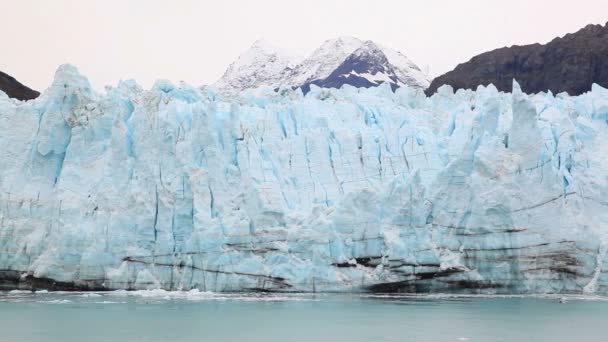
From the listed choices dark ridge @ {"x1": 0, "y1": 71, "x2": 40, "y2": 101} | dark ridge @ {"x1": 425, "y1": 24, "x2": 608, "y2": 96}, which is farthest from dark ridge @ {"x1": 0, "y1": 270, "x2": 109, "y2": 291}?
dark ridge @ {"x1": 425, "y1": 24, "x2": 608, "y2": 96}

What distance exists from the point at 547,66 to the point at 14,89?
1124 inches

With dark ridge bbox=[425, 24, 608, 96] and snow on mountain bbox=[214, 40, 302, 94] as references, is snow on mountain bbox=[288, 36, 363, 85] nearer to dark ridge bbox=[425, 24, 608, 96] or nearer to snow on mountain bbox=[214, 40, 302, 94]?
snow on mountain bbox=[214, 40, 302, 94]

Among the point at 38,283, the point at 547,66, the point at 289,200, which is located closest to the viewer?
the point at 38,283

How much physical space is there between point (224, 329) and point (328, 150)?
1163 centimetres

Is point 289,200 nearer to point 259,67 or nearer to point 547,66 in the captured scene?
point 547,66

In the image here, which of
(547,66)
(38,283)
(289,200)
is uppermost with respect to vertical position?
(547,66)

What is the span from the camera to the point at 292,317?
21.3m

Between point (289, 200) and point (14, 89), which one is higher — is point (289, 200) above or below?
below

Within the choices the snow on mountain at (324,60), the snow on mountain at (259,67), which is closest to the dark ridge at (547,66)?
the snow on mountain at (324,60)

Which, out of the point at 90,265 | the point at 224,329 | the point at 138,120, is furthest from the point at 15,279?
the point at 224,329

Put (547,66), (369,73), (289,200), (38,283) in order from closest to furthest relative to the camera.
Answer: (38,283), (289,200), (547,66), (369,73)

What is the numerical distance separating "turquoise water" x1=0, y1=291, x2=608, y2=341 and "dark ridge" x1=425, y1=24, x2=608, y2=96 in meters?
20.2

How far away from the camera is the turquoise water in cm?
1812

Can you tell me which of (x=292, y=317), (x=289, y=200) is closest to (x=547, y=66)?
(x=289, y=200)
